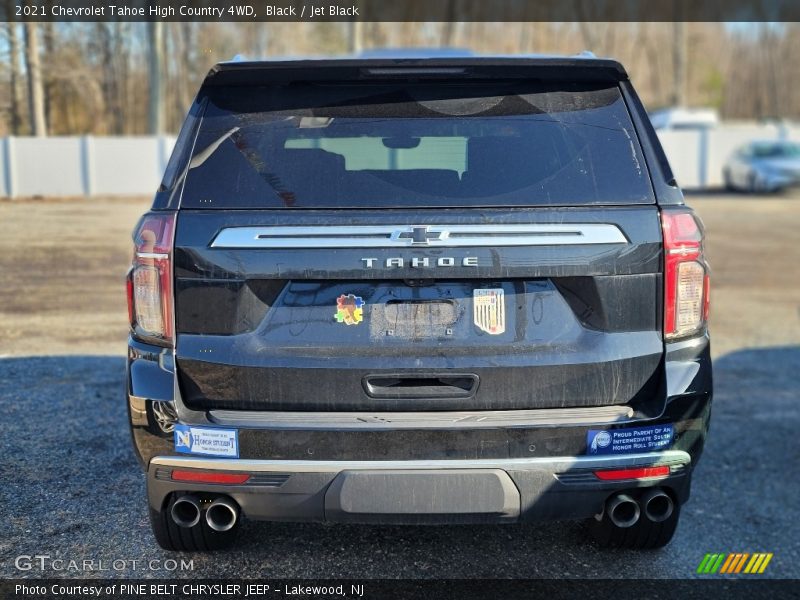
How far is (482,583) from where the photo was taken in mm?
3578

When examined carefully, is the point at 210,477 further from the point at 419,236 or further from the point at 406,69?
A: the point at 406,69

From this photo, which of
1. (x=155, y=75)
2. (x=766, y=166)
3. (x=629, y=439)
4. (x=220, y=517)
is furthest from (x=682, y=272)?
(x=155, y=75)

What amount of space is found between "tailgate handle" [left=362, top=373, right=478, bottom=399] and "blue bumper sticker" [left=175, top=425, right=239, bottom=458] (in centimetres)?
50

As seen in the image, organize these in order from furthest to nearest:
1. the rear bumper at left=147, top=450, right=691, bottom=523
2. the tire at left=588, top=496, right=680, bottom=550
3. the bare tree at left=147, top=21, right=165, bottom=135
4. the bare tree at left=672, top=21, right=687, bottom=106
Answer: the bare tree at left=672, top=21, right=687, bottom=106 → the bare tree at left=147, top=21, right=165, bottom=135 → the tire at left=588, top=496, right=680, bottom=550 → the rear bumper at left=147, top=450, right=691, bottom=523

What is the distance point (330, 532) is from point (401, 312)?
4.91 ft

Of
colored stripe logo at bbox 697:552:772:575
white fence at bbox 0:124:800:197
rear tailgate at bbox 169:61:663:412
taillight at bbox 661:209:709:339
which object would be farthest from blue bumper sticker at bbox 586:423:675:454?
white fence at bbox 0:124:800:197

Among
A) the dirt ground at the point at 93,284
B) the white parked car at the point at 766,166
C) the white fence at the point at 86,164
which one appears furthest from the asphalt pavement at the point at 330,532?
the white parked car at the point at 766,166

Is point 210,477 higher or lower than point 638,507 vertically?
higher

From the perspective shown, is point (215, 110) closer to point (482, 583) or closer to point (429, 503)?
point (429, 503)

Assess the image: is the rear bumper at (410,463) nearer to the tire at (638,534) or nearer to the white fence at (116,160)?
the tire at (638,534)

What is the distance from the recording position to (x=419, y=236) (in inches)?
118

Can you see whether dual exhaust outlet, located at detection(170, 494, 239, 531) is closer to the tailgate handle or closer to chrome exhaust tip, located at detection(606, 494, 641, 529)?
the tailgate handle

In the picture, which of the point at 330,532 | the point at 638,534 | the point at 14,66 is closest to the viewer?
the point at 638,534

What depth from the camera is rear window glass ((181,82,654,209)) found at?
3098mm
